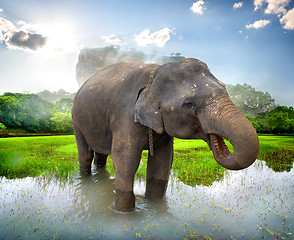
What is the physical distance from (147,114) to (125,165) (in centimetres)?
103

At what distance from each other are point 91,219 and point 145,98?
2.34 m

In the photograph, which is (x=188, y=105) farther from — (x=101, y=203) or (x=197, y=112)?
(x=101, y=203)

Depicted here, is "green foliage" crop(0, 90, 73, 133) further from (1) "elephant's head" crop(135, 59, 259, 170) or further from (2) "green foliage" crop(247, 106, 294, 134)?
(1) "elephant's head" crop(135, 59, 259, 170)

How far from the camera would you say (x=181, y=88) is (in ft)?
11.5

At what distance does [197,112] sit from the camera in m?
3.37

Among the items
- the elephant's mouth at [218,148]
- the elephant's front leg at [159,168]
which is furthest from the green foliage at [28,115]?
the elephant's mouth at [218,148]

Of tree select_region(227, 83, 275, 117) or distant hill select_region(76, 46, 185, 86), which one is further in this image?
distant hill select_region(76, 46, 185, 86)

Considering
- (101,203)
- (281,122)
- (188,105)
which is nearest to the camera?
(188,105)

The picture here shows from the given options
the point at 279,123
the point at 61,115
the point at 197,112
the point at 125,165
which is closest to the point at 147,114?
the point at 197,112

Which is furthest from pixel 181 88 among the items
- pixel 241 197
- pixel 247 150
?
pixel 241 197

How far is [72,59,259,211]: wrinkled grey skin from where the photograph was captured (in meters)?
3.06

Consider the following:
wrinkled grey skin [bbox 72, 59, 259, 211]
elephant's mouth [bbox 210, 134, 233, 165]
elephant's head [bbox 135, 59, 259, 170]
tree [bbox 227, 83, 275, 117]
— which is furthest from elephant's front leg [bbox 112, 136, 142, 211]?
tree [bbox 227, 83, 275, 117]

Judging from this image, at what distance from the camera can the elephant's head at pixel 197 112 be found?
9.46 ft

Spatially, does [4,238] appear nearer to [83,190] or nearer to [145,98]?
[83,190]
